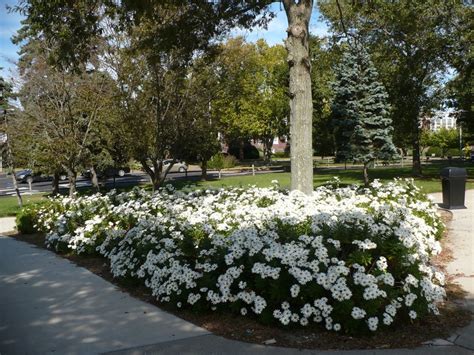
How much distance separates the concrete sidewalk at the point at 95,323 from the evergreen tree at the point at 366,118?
17670 millimetres

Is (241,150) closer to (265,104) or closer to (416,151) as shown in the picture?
(265,104)

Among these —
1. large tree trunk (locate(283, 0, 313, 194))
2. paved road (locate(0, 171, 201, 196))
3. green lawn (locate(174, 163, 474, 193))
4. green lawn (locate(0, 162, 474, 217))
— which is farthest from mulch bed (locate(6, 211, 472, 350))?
paved road (locate(0, 171, 201, 196))

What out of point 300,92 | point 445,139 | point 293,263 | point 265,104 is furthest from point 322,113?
point 293,263

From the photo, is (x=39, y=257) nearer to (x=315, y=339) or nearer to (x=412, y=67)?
(x=315, y=339)

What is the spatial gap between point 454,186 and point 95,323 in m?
9.77

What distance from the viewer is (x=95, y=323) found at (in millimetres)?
4816

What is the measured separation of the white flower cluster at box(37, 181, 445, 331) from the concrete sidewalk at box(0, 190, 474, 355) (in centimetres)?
35

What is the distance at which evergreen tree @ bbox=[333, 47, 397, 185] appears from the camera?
80.7ft

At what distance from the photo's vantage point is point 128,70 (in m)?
13.8

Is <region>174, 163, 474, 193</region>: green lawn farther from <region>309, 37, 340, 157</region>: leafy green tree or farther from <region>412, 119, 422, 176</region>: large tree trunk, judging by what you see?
<region>309, 37, 340, 157</region>: leafy green tree

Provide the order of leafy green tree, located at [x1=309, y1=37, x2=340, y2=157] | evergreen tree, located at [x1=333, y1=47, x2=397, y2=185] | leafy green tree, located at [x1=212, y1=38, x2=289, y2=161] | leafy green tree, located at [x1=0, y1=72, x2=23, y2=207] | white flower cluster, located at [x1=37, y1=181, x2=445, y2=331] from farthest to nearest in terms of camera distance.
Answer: leafy green tree, located at [x1=212, y1=38, x2=289, y2=161] < leafy green tree, located at [x1=309, y1=37, x2=340, y2=157] < evergreen tree, located at [x1=333, y1=47, x2=397, y2=185] < leafy green tree, located at [x1=0, y1=72, x2=23, y2=207] < white flower cluster, located at [x1=37, y1=181, x2=445, y2=331]

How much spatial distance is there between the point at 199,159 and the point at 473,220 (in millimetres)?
21087

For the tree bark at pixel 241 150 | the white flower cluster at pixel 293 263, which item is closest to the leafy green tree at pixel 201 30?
the white flower cluster at pixel 293 263

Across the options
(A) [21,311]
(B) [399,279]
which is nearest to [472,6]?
(B) [399,279]
